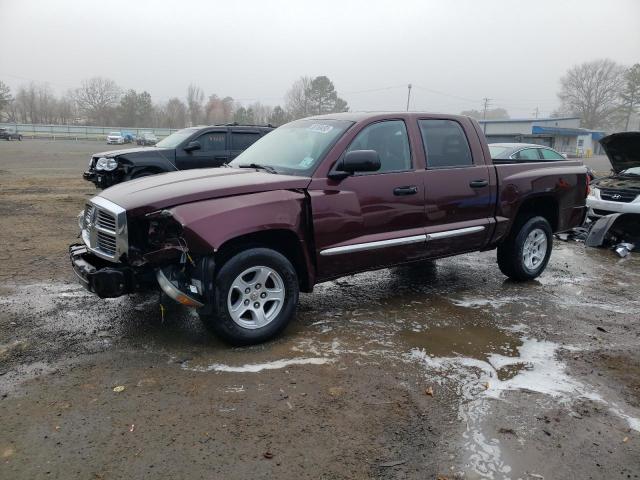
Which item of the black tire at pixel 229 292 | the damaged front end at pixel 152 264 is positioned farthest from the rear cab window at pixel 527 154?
the damaged front end at pixel 152 264

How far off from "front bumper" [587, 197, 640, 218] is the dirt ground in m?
3.94

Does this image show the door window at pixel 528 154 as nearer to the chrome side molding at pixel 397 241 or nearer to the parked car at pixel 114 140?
the chrome side molding at pixel 397 241

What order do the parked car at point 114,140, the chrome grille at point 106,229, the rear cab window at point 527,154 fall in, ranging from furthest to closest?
1. the parked car at point 114,140
2. the rear cab window at point 527,154
3. the chrome grille at point 106,229

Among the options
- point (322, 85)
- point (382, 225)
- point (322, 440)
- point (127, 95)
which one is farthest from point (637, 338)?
point (127, 95)

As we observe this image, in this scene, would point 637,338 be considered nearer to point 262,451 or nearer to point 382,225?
point 382,225

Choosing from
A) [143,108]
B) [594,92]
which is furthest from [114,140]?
[594,92]

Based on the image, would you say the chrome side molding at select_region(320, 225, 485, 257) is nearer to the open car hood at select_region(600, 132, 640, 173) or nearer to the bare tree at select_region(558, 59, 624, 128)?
the open car hood at select_region(600, 132, 640, 173)

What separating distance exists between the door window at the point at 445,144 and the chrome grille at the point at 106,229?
114 inches

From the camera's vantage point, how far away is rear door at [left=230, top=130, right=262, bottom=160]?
10.8m

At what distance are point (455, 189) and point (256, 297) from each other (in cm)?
240

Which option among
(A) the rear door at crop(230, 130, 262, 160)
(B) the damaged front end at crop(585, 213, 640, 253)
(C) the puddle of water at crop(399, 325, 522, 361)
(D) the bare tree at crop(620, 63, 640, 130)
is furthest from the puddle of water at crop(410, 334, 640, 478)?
(D) the bare tree at crop(620, 63, 640, 130)

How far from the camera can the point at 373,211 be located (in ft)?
14.9

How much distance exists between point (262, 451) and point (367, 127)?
3.02 meters

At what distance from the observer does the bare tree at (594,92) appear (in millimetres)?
90000
